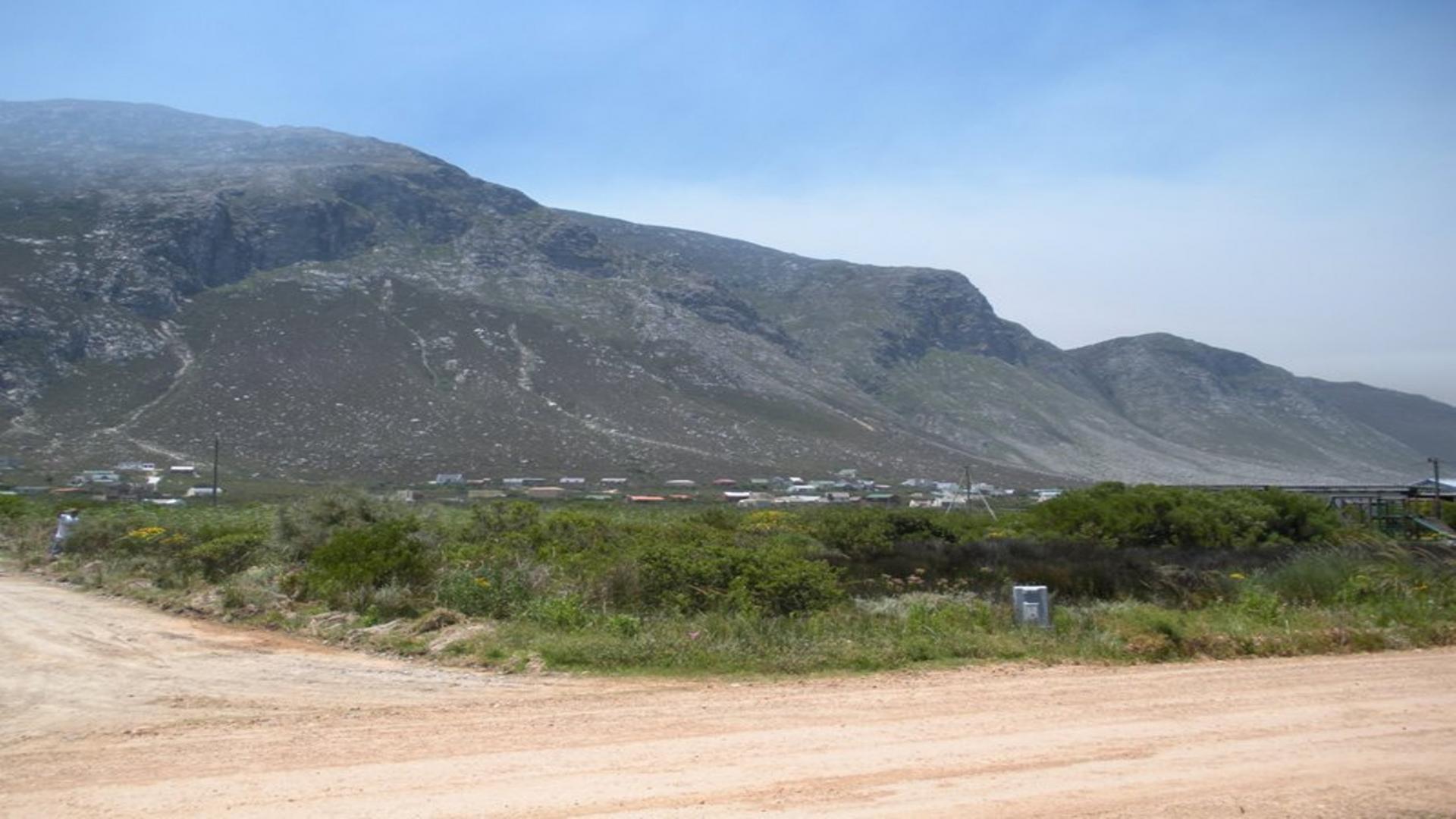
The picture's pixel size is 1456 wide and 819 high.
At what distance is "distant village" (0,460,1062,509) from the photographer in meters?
59.4

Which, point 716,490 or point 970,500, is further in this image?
point 716,490

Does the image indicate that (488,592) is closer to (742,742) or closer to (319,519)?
(742,742)

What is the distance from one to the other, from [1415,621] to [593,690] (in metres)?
10.8

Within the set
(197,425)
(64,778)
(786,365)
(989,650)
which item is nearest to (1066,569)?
(989,650)

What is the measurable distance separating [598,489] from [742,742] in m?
66.2

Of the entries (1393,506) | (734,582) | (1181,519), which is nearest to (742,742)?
(734,582)

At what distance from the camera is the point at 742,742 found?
8.17 m

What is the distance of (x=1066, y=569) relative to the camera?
66.5 ft

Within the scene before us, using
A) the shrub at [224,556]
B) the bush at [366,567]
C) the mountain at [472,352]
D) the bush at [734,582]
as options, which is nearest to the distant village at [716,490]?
the mountain at [472,352]

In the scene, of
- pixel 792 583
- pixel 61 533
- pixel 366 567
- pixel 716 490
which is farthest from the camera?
pixel 716 490

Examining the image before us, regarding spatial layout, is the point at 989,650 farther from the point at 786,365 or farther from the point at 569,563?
the point at 786,365

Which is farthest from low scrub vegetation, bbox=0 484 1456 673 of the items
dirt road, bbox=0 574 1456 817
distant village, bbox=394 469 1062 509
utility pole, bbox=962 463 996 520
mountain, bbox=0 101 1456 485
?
mountain, bbox=0 101 1456 485

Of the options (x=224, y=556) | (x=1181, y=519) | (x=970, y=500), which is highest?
(x=1181, y=519)

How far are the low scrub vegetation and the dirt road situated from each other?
923 millimetres
